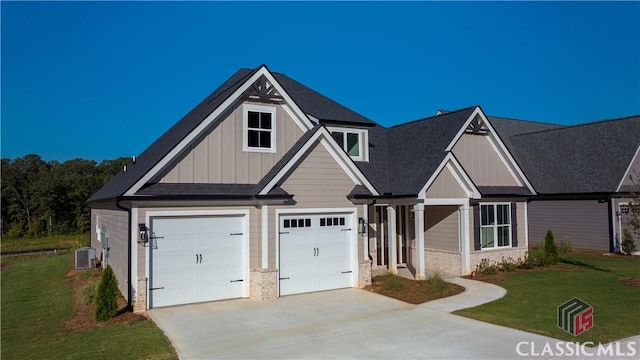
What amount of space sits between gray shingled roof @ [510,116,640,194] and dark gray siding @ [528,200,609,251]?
2.84 feet

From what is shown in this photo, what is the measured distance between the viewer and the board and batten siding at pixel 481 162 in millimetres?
17906

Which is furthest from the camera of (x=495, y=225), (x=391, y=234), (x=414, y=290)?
(x=495, y=225)

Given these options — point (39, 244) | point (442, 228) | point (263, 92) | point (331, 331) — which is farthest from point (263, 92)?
point (39, 244)

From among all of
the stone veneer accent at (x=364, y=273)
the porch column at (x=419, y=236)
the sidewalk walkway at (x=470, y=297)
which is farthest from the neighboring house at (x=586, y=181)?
the stone veneer accent at (x=364, y=273)

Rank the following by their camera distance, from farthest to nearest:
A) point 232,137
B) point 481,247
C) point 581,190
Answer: point 581,190 → point 481,247 → point 232,137

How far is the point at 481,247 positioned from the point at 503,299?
5245 millimetres

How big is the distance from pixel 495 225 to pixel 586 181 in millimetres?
9825

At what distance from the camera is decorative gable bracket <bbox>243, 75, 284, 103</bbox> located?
13.4 m

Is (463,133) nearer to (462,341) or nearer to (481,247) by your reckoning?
(481,247)

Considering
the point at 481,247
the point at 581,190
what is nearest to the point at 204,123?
the point at 481,247

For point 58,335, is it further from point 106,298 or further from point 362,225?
point 362,225

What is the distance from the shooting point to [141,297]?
37.0ft

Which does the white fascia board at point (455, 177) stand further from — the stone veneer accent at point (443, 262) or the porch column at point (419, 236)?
the stone veneer accent at point (443, 262)

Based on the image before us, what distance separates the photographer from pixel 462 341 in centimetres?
852
